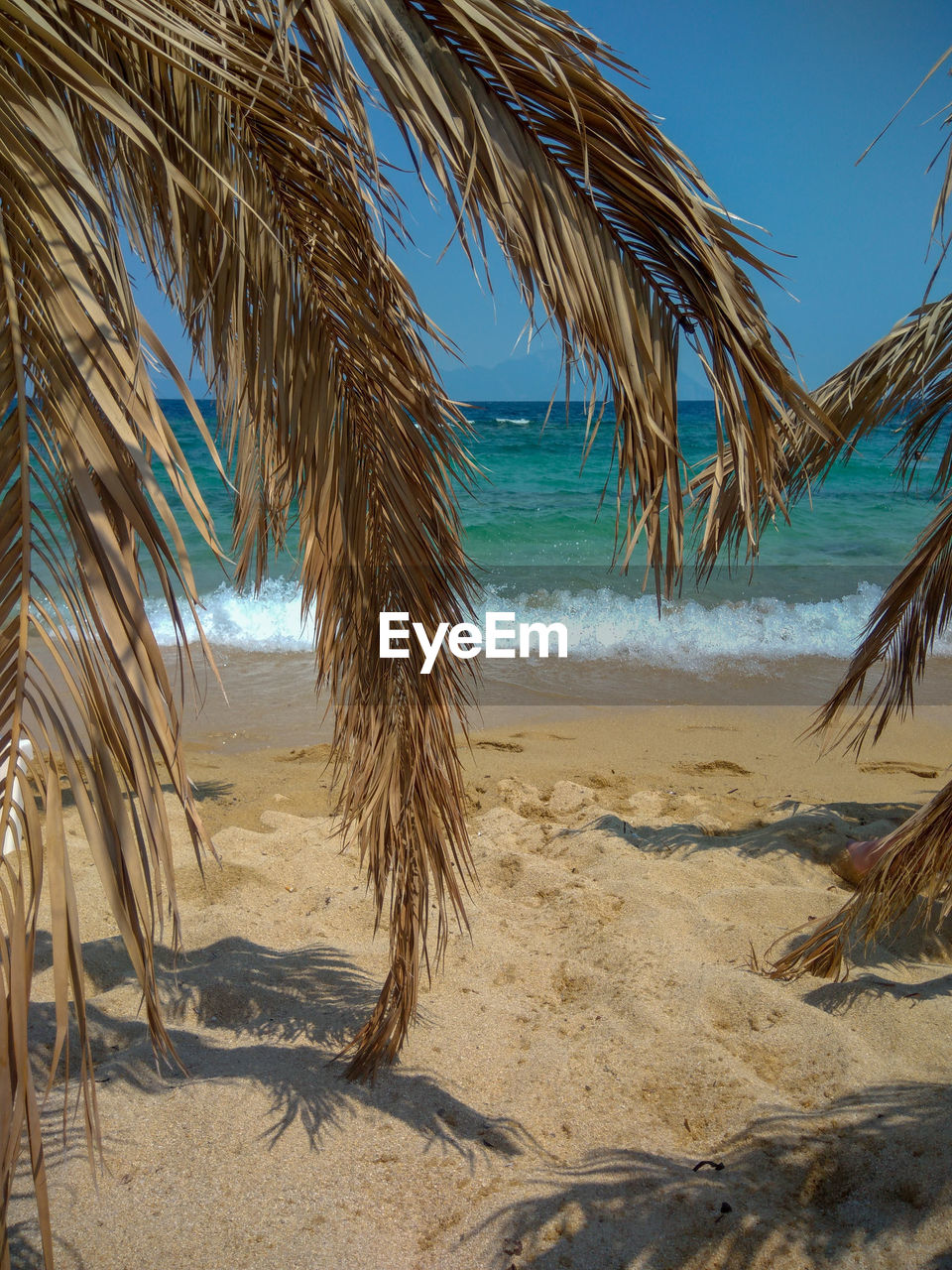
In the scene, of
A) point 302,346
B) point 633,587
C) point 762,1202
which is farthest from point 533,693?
point 302,346

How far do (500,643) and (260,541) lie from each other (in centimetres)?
607

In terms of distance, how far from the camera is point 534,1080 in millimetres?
2449

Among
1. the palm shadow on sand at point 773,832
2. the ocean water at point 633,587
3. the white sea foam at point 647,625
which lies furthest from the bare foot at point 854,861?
the white sea foam at point 647,625

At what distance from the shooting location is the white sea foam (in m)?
8.38

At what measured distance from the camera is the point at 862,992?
2.74m

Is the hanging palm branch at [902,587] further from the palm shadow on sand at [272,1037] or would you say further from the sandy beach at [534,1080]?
the palm shadow on sand at [272,1037]

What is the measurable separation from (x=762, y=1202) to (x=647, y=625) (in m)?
7.53

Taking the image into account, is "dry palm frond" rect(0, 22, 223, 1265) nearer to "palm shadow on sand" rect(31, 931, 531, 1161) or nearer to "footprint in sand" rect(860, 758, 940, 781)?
"palm shadow on sand" rect(31, 931, 531, 1161)

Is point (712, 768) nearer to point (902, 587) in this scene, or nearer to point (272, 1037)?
point (902, 587)

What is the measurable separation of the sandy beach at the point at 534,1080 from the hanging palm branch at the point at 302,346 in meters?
0.37

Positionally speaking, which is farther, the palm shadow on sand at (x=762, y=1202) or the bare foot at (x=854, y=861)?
the bare foot at (x=854, y=861)

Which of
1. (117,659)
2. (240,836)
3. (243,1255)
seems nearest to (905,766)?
(240,836)

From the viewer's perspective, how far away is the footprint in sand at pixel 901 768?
5383 millimetres

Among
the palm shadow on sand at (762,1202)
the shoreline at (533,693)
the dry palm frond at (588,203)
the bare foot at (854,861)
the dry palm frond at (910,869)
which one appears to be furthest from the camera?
the shoreline at (533,693)
